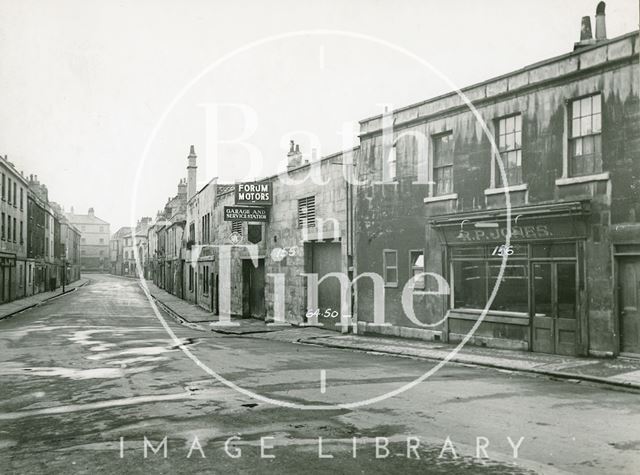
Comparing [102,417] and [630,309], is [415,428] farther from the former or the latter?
[630,309]

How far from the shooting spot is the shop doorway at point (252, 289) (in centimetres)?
2875

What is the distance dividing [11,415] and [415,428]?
5986 mm

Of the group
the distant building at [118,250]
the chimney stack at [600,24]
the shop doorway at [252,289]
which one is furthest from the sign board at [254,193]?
the distant building at [118,250]

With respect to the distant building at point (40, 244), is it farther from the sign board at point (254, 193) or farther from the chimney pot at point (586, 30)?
the chimney pot at point (586, 30)

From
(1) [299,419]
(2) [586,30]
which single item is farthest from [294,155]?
(1) [299,419]

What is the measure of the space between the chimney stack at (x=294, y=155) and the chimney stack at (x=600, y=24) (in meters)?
16.2

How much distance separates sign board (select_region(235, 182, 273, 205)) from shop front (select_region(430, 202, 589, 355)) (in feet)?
36.7

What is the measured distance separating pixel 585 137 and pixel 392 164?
6751 mm

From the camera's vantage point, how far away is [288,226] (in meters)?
25.6

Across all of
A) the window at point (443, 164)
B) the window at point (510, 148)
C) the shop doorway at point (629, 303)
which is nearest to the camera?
the shop doorway at point (629, 303)

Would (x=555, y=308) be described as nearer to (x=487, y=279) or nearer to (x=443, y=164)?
(x=487, y=279)

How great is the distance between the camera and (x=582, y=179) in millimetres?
13562

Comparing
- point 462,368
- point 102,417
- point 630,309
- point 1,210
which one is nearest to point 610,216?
point 630,309

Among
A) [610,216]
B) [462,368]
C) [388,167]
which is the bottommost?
[462,368]
